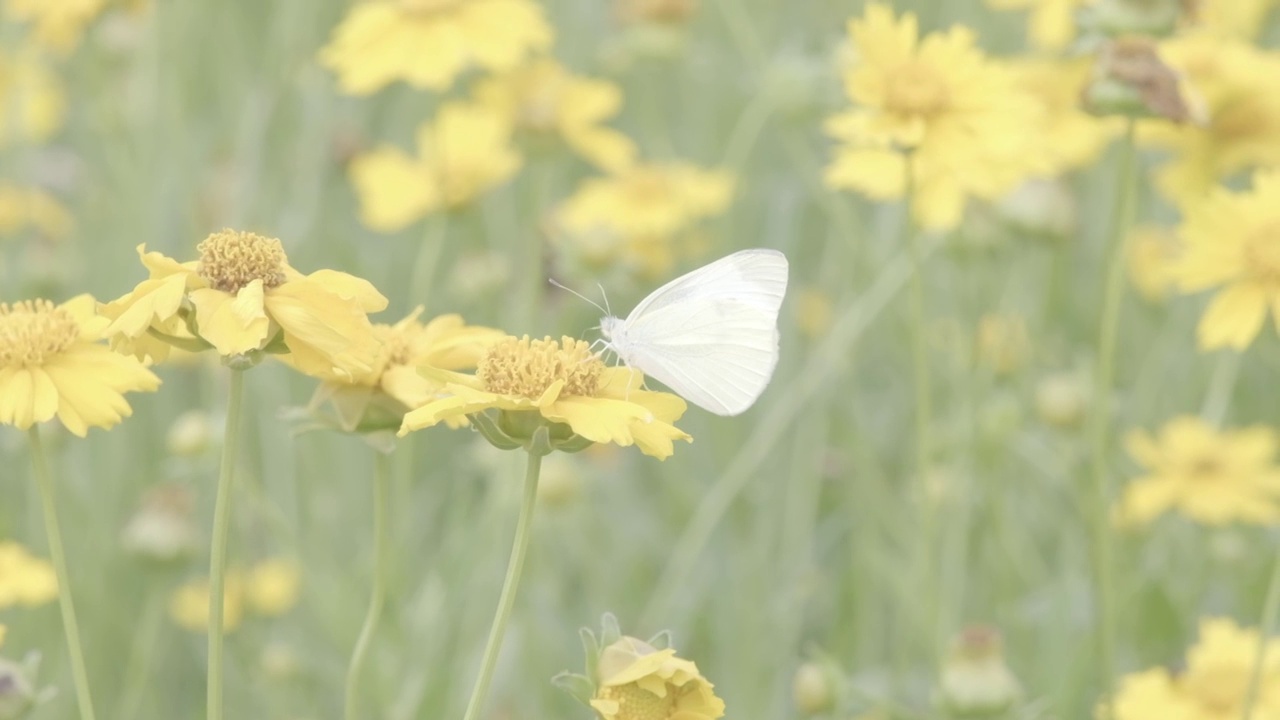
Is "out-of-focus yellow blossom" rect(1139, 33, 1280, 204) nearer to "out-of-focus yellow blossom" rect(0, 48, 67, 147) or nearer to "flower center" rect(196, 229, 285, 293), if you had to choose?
"flower center" rect(196, 229, 285, 293)

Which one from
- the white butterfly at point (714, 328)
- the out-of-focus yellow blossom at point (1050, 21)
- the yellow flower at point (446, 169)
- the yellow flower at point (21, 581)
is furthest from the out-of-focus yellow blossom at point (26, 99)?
Result: the white butterfly at point (714, 328)

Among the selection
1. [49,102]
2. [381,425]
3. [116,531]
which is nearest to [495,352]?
[381,425]

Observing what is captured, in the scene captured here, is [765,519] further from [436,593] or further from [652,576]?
[436,593]

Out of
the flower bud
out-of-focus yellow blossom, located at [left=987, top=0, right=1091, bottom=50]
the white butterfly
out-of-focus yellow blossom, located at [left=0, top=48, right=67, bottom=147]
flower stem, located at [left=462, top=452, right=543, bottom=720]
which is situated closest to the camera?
flower stem, located at [left=462, top=452, right=543, bottom=720]

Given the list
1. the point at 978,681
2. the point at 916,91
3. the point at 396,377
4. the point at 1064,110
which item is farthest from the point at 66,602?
the point at 1064,110

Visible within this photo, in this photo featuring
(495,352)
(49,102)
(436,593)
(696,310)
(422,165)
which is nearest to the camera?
(495,352)

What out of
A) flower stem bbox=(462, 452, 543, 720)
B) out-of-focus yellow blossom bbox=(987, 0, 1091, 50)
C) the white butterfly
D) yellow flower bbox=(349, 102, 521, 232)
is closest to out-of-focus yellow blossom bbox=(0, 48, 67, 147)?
yellow flower bbox=(349, 102, 521, 232)
